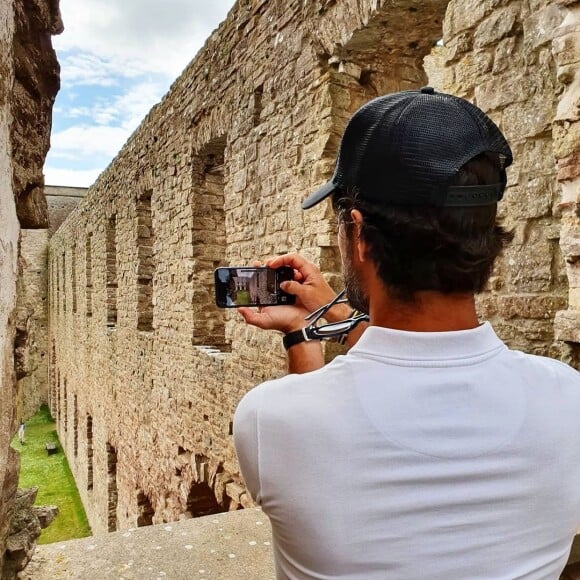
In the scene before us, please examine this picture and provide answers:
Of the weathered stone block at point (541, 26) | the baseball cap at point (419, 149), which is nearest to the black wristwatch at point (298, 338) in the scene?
the baseball cap at point (419, 149)

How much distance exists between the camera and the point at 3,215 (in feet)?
4.58

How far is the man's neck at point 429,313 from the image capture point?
0.90 m

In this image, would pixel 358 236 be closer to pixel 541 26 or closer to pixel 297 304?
pixel 297 304

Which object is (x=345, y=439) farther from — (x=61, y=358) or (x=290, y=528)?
(x=61, y=358)

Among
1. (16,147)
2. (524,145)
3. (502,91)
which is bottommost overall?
(16,147)

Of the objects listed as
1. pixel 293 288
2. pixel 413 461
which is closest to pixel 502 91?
pixel 293 288

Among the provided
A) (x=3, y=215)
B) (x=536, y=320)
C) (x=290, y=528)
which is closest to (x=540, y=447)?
(x=290, y=528)

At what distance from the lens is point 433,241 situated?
34.9 inches

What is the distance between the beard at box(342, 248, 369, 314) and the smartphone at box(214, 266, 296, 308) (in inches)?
21.6

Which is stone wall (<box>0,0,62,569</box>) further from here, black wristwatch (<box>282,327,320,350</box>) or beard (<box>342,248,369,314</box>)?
beard (<box>342,248,369,314</box>)

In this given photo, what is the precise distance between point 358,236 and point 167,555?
2267 mm

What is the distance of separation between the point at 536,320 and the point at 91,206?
37.0 ft

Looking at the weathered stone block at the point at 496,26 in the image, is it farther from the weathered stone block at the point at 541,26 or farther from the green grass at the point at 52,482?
the green grass at the point at 52,482

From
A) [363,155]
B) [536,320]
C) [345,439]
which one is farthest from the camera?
[536,320]
